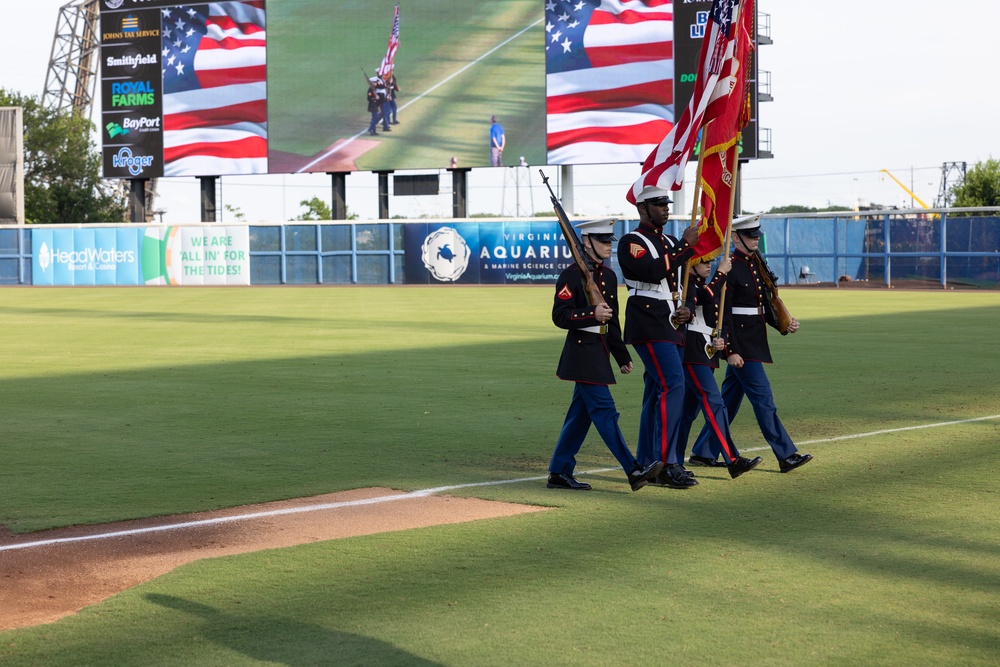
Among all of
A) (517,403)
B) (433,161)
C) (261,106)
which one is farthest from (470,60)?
(517,403)

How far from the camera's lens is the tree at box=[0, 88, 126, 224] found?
80.8 meters

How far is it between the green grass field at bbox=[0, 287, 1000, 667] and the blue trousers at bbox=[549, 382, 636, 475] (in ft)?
0.78

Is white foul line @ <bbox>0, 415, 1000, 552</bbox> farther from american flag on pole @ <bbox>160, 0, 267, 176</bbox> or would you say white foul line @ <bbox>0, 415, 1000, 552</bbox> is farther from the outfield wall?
american flag on pole @ <bbox>160, 0, 267, 176</bbox>

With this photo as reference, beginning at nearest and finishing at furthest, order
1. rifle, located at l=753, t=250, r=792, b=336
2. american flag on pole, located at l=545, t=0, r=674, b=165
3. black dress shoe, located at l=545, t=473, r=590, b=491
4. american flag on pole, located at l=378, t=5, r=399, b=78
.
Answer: black dress shoe, located at l=545, t=473, r=590, b=491 < rifle, located at l=753, t=250, r=792, b=336 < american flag on pole, located at l=545, t=0, r=674, b=165 < american flag on pole, located at l=378, t=5, r=399, b=78

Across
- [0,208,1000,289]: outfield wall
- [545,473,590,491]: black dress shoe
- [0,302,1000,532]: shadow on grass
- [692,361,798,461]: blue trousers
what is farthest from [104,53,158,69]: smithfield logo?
[545,473,590,491]: black dress shoe

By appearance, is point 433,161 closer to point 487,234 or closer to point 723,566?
point 487,234

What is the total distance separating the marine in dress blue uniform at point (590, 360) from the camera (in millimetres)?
8281

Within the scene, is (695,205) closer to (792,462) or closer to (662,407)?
(662,407)

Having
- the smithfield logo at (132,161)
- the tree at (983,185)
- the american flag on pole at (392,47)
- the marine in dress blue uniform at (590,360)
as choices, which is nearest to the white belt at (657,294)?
the marine in dress blue uniform at (590,360)

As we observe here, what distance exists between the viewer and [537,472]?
9.10m

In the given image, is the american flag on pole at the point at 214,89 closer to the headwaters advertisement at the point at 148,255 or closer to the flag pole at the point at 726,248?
the headwaters advertisement at the point at 148,255

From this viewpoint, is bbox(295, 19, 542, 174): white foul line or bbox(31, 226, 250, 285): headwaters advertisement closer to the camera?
bbox(295, 19, 542, 174): white foul line

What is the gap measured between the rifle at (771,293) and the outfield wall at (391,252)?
38.2m

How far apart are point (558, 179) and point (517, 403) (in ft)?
126
